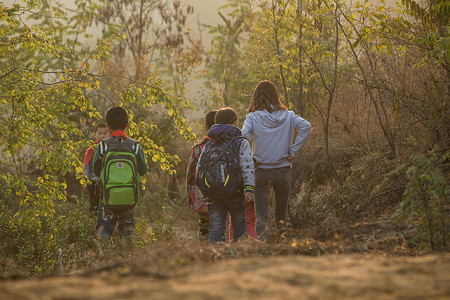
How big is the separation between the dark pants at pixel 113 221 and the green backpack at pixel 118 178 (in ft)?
0.45

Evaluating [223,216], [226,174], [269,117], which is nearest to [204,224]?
[223,216]

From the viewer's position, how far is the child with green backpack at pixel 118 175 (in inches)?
217

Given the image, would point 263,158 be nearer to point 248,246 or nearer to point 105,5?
point 248,246

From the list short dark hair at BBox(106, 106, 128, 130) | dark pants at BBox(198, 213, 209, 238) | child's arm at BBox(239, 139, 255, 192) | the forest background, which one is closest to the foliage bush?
the forest background

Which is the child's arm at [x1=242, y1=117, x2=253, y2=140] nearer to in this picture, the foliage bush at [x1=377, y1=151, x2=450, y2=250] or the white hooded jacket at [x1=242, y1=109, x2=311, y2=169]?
the white hooded jacket at [x1=242, y1=109, x2=311, y2=169]

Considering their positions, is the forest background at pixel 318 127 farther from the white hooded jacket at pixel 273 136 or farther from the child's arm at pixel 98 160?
the white hooded jacket at pixel 273 136

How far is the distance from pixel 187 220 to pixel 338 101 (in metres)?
4.57

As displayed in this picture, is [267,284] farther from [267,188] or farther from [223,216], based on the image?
[267,188]

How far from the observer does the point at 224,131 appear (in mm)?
5488

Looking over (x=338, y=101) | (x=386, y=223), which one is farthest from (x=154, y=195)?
(x=386, y=223)

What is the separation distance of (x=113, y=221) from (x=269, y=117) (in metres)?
1.97

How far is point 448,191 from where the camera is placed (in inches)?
165

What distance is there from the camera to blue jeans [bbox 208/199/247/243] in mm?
5539

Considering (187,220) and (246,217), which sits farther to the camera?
(187,220)
